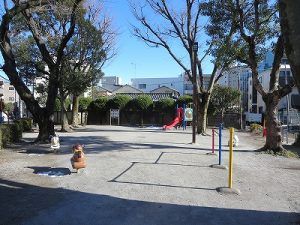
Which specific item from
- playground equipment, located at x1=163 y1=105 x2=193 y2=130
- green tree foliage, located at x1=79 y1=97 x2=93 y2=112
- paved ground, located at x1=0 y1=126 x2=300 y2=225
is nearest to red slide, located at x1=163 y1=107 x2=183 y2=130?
playground equipment, located at x1=163 y1=105 x2=193 y2=130

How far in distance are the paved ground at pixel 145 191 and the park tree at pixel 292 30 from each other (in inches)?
108

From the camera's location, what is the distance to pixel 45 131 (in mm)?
16969

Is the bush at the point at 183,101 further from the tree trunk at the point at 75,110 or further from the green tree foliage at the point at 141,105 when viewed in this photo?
the tree trunk at the point at 75,110

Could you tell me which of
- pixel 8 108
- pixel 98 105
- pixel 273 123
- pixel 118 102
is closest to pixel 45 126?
pixel 273 123

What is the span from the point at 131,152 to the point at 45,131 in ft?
15.3

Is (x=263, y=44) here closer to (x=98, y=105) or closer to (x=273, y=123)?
(x=273, y=123)

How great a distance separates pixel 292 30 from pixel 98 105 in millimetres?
36681

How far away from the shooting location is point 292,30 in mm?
4402

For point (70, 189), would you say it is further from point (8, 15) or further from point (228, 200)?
point (8, 15)

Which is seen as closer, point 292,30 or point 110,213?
point 292,30

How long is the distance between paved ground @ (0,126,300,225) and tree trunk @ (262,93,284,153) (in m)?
2.10

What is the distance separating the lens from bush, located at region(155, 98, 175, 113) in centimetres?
3917

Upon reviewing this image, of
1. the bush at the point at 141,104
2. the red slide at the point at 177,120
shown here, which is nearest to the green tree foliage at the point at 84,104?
the bush at the point at 141,104

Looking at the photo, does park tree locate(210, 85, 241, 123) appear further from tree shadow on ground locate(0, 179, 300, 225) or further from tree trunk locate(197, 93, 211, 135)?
tree shadow on ground locate(0, 179, 300, 225)
